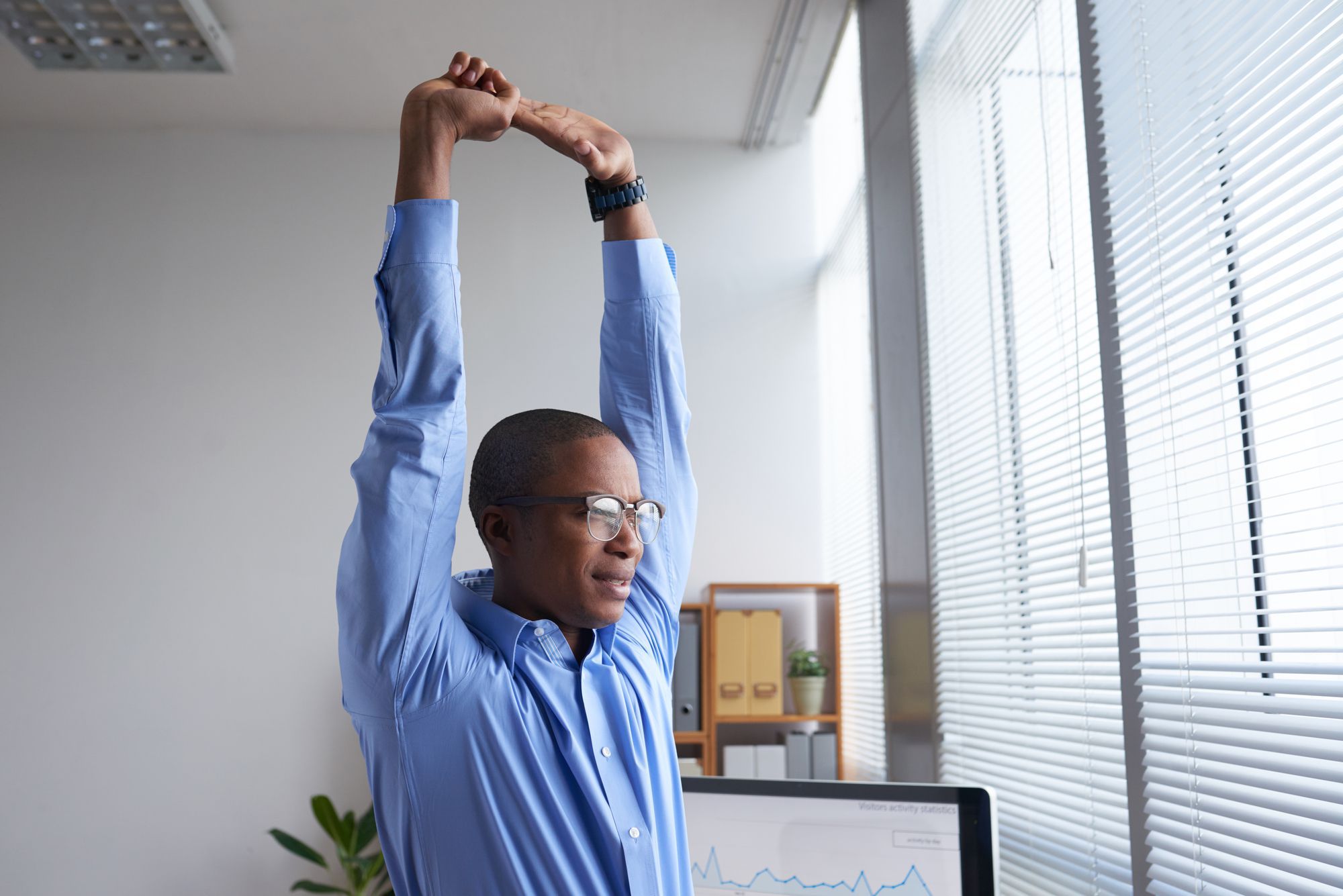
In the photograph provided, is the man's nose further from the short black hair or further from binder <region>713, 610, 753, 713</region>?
binder <region>713, 610, 753, 713</region>

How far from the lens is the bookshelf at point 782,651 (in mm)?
3395

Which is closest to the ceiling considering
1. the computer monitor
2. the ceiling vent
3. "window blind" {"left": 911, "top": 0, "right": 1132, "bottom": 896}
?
the ceiling vent

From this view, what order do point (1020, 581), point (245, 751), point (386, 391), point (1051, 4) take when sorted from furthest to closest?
point (245, 751), point (1020, 581), point (1051, 4), point (386, 391)

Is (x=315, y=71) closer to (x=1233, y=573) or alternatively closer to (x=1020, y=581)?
(x=1020, y=581)

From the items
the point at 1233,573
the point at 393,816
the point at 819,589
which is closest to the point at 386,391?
the point at 393,816

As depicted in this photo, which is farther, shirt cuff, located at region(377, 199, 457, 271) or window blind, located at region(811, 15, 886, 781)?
window blind, located at region(811, 15, 886, 781)

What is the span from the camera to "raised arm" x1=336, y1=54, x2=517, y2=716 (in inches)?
35.5

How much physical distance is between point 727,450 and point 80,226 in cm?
263

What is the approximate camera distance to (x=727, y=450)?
388 centimetres

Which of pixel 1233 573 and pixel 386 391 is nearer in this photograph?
pixel 386 391

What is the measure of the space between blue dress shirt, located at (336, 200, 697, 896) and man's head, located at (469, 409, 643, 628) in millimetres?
50

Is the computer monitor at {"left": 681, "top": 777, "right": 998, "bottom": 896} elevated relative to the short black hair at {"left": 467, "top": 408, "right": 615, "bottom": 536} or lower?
lower

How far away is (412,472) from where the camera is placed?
91 centimetres

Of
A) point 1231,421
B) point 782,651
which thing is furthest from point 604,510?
point 782,651
